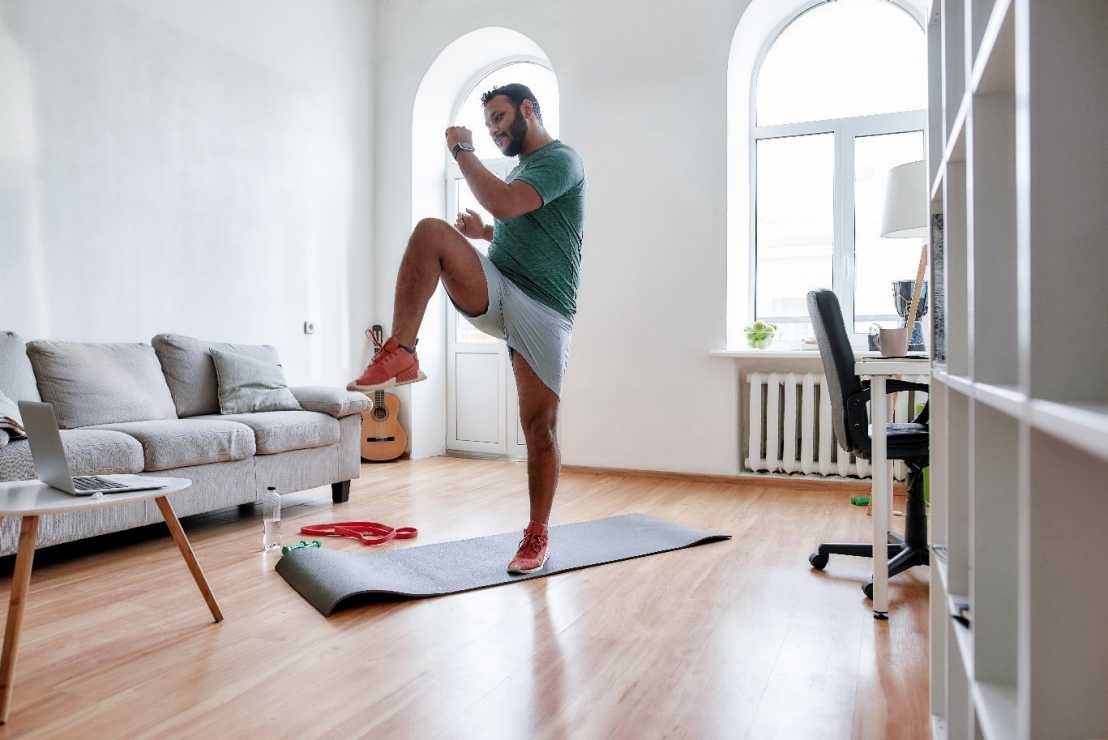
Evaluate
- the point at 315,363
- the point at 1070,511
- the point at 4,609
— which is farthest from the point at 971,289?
the point at 315,363

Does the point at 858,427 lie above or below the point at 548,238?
below

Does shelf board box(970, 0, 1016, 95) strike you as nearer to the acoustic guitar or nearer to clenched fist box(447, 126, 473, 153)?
clenched fist box(447, 126, 473, 153)

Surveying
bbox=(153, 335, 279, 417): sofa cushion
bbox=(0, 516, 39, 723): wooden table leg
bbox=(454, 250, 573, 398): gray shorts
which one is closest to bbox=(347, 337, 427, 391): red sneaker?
bbox=(454, 250, 573, 398): gray shorts

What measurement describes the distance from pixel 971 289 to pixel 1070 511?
371 mm

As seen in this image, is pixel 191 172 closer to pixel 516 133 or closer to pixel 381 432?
pixel 381 432

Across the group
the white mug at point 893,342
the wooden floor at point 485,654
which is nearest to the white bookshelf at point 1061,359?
the wooden floor at point 485,654

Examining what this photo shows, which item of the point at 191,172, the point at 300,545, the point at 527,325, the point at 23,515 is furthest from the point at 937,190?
the point at 191,172

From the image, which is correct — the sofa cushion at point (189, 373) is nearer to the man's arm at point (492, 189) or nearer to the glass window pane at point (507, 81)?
the man's arm at point (492, 189)

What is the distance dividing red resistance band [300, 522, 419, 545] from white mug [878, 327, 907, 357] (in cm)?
182

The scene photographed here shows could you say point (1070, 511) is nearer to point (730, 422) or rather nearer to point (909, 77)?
point (730, 422)

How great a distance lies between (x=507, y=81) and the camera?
564 centimetres

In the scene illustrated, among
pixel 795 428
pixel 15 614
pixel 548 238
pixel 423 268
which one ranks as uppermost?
pixel 548 238

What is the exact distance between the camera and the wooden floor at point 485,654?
1.50 m

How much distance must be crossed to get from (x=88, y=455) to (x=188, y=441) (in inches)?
14.6
